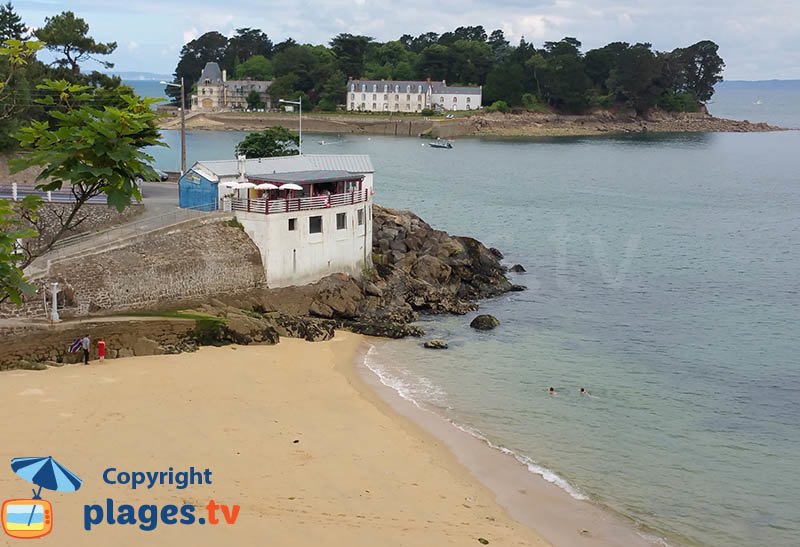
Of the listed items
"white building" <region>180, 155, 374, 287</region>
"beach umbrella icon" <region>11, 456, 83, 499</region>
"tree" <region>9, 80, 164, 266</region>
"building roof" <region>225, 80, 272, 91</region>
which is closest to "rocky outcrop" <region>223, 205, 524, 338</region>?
"white building" <region>180, 155, 374, 287</region>

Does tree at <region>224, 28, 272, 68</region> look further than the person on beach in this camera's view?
Yes

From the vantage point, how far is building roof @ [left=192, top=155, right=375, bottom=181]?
35188 millimetres

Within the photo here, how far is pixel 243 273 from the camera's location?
108 feet

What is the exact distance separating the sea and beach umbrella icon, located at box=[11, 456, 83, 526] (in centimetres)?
1086

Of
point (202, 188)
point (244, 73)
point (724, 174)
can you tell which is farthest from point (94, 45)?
point (244, 73)

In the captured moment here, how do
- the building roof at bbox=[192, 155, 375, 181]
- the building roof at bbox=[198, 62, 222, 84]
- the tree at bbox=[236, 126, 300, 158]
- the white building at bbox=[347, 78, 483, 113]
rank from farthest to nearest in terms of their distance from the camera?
the building roof at bbox=[198, 62, 222, 84]
the white building at bbox=[347, 78, 483, 113]
the tree at bbox=[236, 126, 300, 158]
the building roof at bbox=[192, 155, 375, 181]

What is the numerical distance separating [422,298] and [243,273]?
26.9 ft

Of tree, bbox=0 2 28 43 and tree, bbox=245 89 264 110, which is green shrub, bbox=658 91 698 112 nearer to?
tree, bbox=245 89 264 110

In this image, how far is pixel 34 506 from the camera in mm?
15938

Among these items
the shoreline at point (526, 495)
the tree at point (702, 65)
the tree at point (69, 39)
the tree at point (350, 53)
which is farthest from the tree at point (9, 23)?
the tree at point (702, 65)

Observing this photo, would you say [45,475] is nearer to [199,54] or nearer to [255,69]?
[255,69]

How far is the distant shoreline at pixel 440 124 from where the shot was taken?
478 feet

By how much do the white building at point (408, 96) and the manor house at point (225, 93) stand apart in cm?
1763

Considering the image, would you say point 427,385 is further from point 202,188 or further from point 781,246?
point 781,246
